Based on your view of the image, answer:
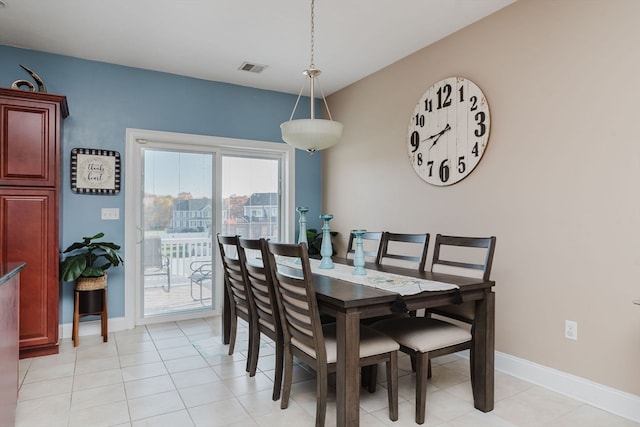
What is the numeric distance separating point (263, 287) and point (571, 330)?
1957 millimetres

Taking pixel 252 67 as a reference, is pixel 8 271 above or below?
below

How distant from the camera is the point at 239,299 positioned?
3062mm

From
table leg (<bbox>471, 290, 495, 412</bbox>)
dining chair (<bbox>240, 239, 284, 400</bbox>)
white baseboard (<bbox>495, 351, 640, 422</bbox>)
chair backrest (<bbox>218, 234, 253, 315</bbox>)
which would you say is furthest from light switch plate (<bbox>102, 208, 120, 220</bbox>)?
white baseboard (<bbox>495, 351, 640, 422</bbox>)

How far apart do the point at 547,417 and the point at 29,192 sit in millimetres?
3952

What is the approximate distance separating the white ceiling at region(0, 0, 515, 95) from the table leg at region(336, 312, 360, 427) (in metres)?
2.22

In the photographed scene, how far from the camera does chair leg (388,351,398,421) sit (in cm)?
213

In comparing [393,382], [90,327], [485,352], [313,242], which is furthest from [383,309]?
[90,327]

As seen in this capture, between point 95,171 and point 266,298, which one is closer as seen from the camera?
point 266,298

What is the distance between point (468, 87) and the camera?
315 centimetres

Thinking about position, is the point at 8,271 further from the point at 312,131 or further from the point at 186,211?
the point at 186,211

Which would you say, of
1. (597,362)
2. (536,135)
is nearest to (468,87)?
(536,135)

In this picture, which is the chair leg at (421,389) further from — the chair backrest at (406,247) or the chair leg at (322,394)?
the chair backrest at (406,247)

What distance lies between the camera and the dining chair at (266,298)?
2.34 m

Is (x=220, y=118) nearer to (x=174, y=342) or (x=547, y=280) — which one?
(x=174, y=342)
